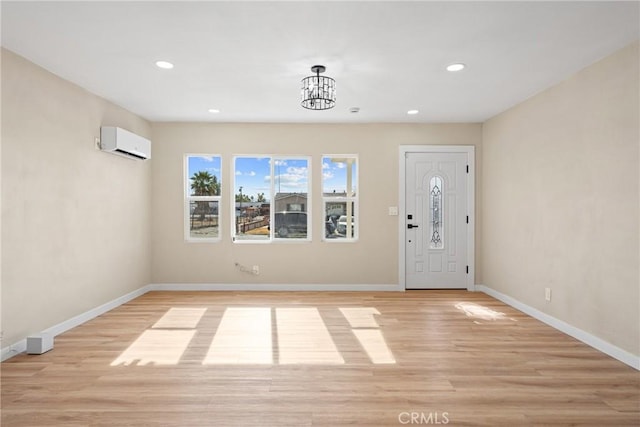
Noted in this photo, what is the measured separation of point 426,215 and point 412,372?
3.20m

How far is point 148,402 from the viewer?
2.35 m

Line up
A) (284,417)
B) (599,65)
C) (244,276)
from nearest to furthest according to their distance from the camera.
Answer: (284,417) < (599,65) < (244,276)

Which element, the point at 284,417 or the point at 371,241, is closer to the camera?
the point at 284,417

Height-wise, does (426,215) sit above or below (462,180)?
below

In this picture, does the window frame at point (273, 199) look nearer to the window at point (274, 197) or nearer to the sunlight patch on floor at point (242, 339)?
the window at point (274, 197)

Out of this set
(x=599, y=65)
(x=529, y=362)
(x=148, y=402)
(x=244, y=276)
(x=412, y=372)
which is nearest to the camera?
(x=148, y=402)

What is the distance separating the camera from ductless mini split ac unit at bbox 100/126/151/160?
4230mm

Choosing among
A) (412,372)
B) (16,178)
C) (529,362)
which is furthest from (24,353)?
(529,362)

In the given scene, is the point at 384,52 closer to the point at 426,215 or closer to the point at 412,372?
the point at 412,372

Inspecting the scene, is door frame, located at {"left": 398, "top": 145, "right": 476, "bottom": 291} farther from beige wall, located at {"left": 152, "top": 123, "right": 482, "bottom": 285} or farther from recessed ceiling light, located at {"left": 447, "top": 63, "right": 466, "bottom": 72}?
recessed ceiling light, located at {"left": 447, "top": 63, "right": 466, "bottom": 72}

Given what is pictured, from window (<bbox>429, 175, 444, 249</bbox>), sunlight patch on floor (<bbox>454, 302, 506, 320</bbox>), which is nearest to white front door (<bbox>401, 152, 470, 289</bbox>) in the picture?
window (<bbox>429, 175, 444, 249</bbox>)

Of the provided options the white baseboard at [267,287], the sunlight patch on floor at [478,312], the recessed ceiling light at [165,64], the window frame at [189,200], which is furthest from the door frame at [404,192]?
the recessed ceiling light at [165,64]

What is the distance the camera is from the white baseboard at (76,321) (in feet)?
9.89

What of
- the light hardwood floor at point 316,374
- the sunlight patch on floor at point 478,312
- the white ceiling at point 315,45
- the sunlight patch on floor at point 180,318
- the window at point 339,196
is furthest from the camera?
the window at point 339,196
